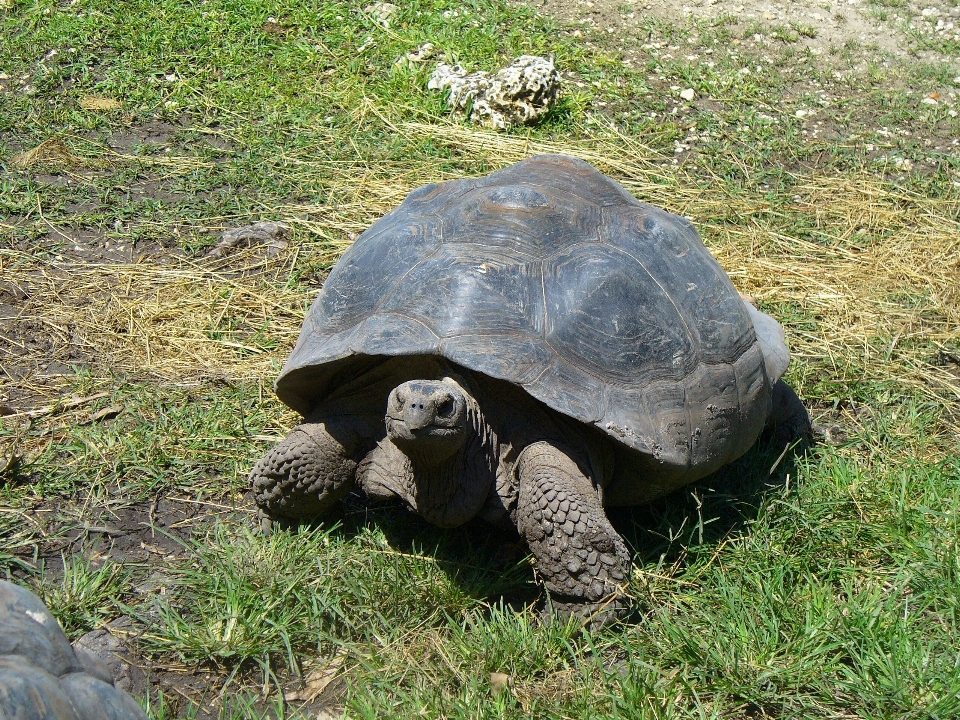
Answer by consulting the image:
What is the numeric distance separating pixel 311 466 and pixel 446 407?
2.14 ft

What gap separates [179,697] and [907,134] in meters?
5.32

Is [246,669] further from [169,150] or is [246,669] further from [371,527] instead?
[169,150]

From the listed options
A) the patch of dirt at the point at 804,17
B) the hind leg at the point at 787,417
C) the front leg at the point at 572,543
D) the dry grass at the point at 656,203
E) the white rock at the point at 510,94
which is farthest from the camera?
the patch of dirt at the point at 804,17

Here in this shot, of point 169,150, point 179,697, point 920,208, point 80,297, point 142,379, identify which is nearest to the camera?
point 179,697

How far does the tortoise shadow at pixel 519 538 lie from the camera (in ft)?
9.78

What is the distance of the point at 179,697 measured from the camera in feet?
8.46

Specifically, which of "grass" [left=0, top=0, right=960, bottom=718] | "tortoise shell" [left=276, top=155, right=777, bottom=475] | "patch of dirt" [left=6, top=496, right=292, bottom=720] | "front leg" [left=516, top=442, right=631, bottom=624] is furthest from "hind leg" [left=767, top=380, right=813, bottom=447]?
"patch of dirt" [left=6, top=496, right=292, bottom=720]

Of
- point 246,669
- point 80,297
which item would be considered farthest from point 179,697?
point 80,297

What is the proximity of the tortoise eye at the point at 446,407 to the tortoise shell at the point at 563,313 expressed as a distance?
173 millimetres

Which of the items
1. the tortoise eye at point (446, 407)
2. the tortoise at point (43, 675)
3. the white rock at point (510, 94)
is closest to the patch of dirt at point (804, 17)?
the white rock at point (510, 94)

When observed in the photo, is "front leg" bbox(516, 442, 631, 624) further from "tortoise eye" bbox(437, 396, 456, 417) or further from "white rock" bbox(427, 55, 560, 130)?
"white rock" bbox(427, 55, 560, 130)

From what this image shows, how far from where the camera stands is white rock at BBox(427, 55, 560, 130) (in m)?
5.85

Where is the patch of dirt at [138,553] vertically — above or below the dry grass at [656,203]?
below

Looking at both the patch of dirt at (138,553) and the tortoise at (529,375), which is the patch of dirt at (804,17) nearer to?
the tortoise at (529,375)
